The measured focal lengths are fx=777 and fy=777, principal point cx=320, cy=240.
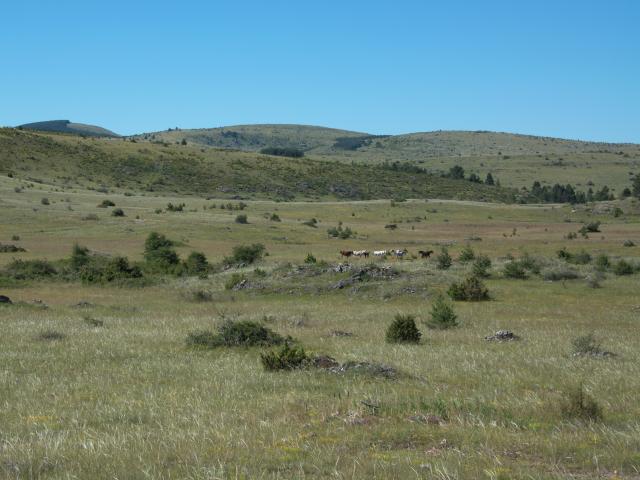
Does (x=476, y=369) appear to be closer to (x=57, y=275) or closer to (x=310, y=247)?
(x=57, y=275)

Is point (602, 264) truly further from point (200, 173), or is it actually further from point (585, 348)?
point (200, 173)

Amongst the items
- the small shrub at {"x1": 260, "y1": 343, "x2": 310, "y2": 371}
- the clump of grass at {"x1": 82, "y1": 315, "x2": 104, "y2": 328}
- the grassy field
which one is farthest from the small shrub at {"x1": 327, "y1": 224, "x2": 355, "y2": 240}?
the small shrub at {"x1": 260, "y1": 343, "x2": 310, "y2": 371}

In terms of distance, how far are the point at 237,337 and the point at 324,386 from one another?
224 inches

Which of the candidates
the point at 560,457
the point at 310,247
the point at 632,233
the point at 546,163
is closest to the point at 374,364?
the point at 560,457

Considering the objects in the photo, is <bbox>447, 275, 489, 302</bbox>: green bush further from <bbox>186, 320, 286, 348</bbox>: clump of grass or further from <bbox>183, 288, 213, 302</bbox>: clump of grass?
<bbox>186, 320, 286, 348</bbox>: clump of grass

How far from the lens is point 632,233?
6141 cm

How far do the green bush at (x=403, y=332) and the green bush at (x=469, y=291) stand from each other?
1208 centimetres

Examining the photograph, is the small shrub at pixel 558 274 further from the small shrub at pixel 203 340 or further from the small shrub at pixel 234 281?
the small shrub at pixel 203 340

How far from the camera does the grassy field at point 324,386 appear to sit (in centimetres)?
719

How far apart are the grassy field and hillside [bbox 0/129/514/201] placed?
242ft

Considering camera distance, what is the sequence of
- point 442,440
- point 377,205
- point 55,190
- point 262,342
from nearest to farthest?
1. point 442,440
2. point 262,342
3. point 55,190
4. point 377,205

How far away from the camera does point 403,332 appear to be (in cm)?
1803

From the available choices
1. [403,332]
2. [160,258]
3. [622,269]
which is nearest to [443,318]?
[403,332]

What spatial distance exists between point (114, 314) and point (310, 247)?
99.1ft
